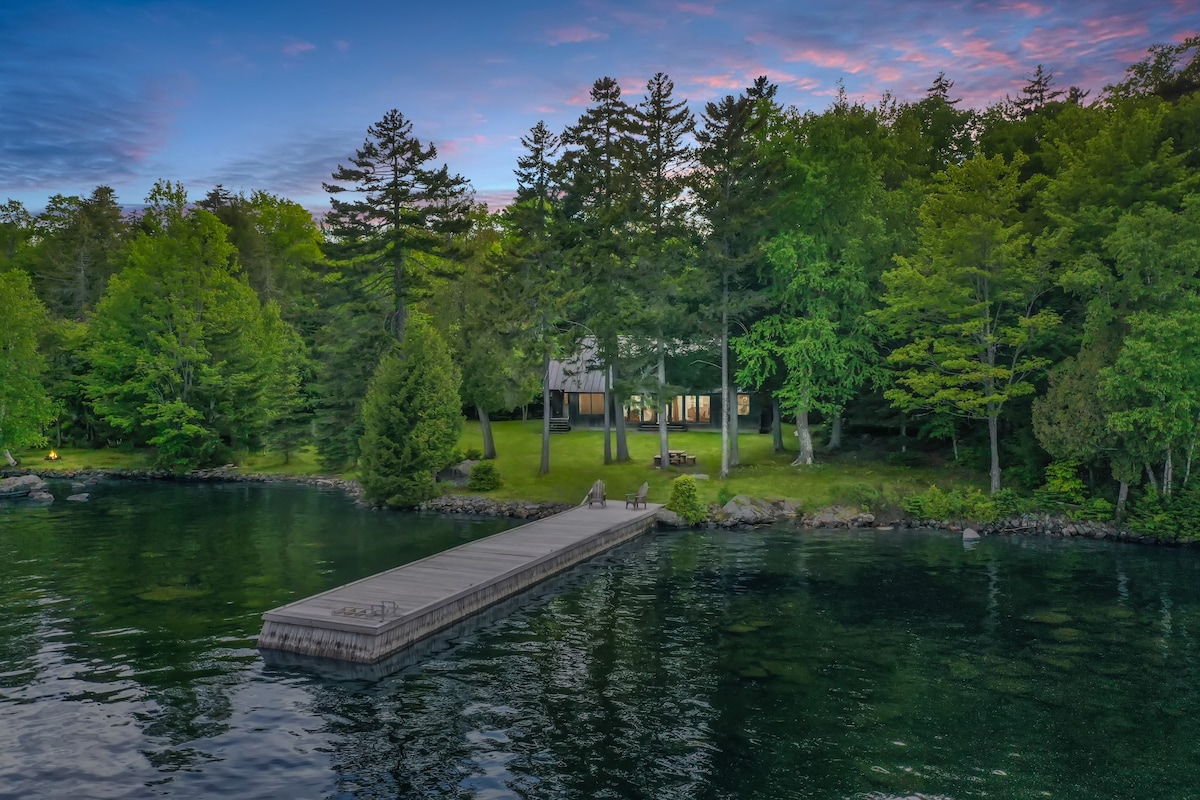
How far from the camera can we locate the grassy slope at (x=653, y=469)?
4094 cm

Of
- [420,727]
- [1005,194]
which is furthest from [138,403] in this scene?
[1005,194]

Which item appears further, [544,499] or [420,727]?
[544,499]

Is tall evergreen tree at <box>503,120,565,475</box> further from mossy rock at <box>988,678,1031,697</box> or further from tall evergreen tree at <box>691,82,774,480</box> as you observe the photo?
mossy rock at <box>988,678,1031,697</box>

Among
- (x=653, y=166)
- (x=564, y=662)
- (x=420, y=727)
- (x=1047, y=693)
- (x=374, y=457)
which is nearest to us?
(x=420, y=727)

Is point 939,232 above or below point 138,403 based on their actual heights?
above

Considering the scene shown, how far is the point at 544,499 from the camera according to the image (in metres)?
42.6

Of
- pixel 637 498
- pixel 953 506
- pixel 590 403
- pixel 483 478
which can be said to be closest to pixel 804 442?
A: pixel 953 506

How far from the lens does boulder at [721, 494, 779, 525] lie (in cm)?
3853

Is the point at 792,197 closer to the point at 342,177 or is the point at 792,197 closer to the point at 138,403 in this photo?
the point at 342,177

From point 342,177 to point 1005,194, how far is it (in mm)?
37810

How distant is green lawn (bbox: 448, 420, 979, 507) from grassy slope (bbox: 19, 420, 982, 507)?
0.05 meters

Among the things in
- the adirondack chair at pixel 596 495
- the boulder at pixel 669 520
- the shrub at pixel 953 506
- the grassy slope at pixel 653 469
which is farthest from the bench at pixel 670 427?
the shrub at pixel 953 506

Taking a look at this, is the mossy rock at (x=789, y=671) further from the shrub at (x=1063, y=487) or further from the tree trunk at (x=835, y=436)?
the tree trunk at (x=835, y=436)

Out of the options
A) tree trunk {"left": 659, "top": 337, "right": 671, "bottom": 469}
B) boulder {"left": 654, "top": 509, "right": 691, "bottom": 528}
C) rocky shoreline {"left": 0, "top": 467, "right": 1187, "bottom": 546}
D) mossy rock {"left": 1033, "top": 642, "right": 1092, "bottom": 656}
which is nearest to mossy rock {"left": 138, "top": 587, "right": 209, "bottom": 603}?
rocky shoreline {"left": 0, "top": 467, "right": 1187, "bottom": 546}
